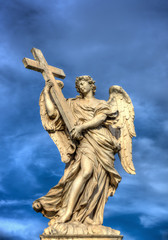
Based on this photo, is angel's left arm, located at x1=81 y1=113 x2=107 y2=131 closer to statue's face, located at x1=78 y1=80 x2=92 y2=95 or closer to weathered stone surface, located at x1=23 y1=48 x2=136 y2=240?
weathered stone surface, located at x1=23 y1=48 x2=136 y2=240

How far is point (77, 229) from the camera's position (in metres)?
6.26

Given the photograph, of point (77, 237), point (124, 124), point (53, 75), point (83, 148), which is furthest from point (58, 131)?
point (77, 237)

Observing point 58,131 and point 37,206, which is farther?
point 58,131


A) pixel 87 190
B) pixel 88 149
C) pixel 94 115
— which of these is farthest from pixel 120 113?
pixel 87 190

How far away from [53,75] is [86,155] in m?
1.89

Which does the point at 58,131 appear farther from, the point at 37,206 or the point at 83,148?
the point at 37,206

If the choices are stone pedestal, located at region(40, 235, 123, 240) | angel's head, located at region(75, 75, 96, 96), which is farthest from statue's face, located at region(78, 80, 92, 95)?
stone pedestal, located at region(40, 235, 123, 240)

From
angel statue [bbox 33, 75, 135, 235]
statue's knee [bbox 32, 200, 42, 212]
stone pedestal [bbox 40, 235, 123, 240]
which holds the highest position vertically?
angel statue [bbox 33, 75, 135, 235]

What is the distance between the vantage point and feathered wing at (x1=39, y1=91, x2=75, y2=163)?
23.5ft

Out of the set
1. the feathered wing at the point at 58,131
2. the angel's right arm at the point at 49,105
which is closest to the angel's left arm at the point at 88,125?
the feathered wing at the point at 58,131

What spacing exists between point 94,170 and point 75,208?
765 millimetres

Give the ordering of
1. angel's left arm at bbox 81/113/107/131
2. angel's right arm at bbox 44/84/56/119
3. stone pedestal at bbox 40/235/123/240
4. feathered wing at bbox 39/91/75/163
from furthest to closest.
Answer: angel's right arm at bbox 44/84/56/119 < feathered wing at bbox 39/91/75/163 < angel's left arm at bbox 81/113/107/131 < stone pedestal at bbox 40/235/123/240

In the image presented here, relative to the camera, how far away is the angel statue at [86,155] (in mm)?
6668

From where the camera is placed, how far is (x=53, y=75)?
7746mm
